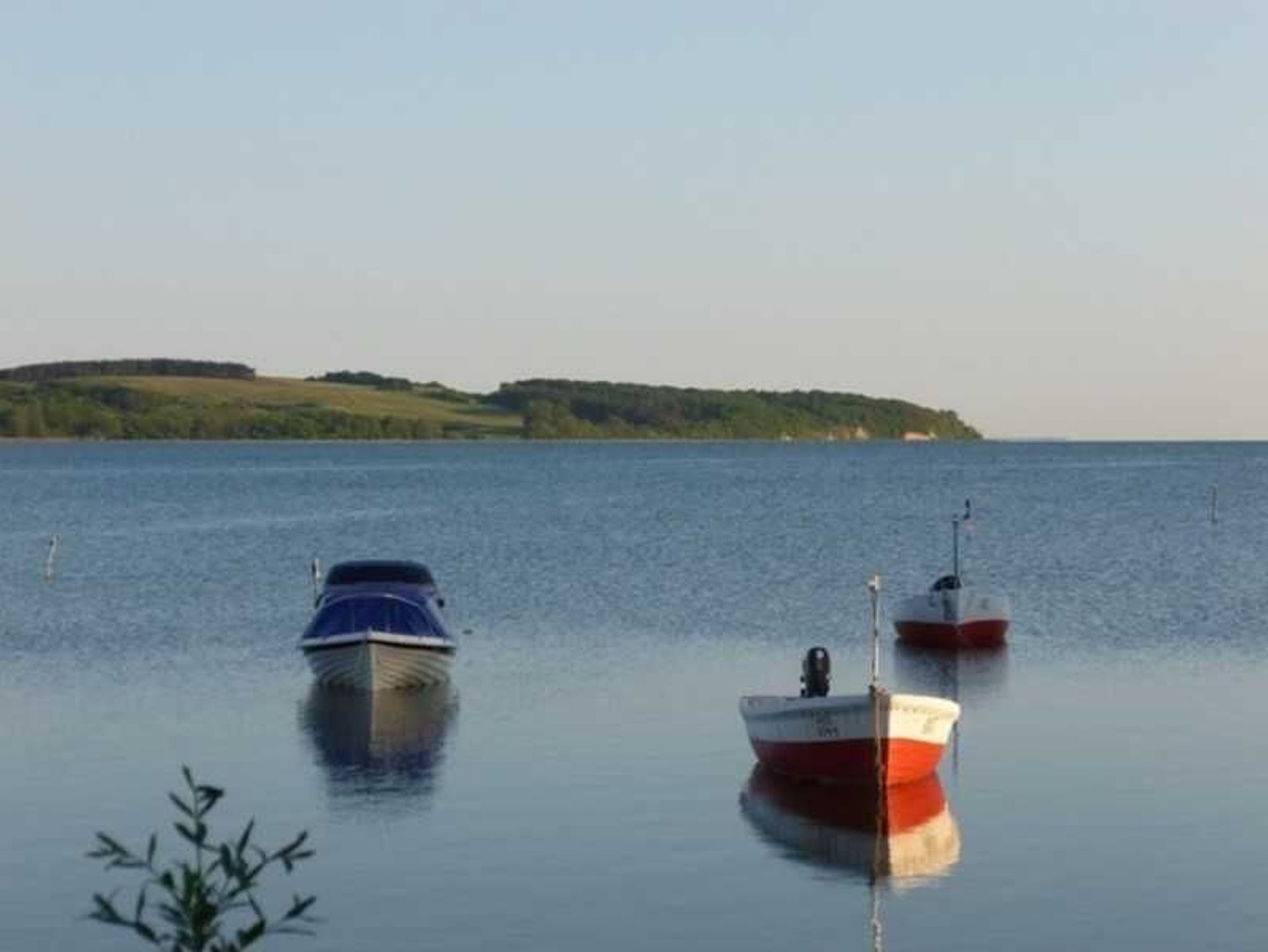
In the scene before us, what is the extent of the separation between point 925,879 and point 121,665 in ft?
94.9

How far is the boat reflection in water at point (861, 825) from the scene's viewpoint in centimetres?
2973

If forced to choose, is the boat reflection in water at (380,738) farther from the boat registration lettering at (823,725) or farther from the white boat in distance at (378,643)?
the boat registration lettering at (823,725)

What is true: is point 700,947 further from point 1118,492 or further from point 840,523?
point 1118,492

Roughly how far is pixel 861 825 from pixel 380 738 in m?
12.0

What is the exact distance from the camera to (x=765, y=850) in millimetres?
30375

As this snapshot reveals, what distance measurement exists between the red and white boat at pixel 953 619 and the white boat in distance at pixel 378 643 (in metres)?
14.9

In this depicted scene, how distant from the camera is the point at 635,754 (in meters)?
38.3

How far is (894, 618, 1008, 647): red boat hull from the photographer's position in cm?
5691

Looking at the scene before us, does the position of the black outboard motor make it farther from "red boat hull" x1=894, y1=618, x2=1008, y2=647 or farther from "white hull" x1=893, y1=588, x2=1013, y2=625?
"white hull" x1=893, y1=588, x2=1013, y2=625

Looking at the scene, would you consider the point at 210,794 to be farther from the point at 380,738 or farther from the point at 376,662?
the point at 376,662

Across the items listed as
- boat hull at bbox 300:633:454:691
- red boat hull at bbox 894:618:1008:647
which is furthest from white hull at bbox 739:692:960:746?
red boat hull at bbox 894:618:1008:647

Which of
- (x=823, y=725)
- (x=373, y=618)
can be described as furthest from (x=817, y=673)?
(x=373, y=618)

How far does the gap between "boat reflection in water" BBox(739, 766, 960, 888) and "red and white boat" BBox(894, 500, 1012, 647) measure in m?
21.5

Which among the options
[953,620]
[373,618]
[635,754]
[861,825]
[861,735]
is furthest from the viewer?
[953,620]
